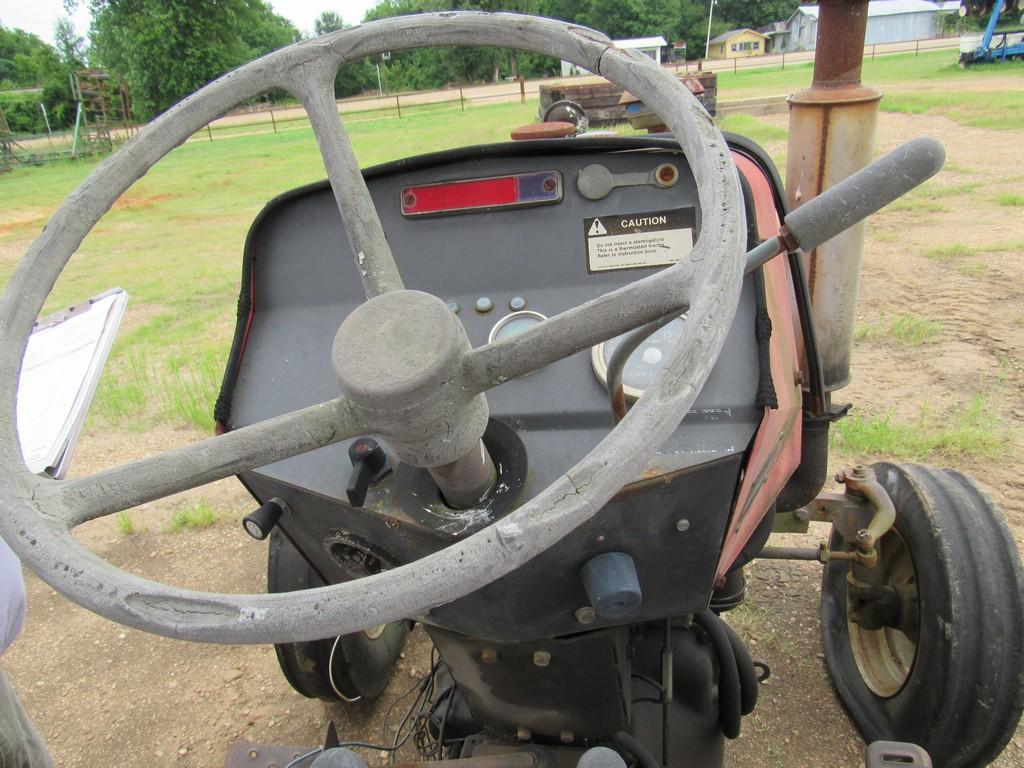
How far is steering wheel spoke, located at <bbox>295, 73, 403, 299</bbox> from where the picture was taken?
107 cm

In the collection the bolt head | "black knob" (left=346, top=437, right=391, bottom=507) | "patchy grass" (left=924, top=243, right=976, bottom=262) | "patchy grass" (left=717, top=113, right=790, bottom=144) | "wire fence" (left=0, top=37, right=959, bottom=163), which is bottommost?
"wire fence" (left=0, top=37, right=959, bottom=163)

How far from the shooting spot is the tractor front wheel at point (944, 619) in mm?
1596

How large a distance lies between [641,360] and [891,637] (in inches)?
50.7

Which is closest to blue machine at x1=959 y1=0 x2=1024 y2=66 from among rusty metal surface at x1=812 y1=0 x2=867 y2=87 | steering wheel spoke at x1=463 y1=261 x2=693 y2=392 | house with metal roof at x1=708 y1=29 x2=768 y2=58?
rusty metal surface at x1=812 y1=0 x2=867 y2=87

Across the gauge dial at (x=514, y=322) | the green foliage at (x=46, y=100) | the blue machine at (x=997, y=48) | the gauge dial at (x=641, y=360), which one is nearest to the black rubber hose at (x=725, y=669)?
the gauge dial at (x=641, y=360)

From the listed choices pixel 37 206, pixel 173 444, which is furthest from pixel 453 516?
pixel 37 206

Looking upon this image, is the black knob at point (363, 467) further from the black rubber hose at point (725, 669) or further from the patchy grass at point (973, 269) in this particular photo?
the patchy grass at point (973, 269)

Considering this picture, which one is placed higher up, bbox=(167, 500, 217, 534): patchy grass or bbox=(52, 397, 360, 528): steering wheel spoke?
bbox=(52, 397, 360, 528): steering wheel spoke

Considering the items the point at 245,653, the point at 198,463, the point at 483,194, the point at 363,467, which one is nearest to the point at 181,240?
the point at 245,653

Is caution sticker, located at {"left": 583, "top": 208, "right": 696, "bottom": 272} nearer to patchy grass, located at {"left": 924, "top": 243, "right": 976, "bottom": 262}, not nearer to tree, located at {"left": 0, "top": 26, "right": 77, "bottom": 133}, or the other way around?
patchy grass, located at {"left": 924, "top": 243, "right": 976, "bottom": 262}

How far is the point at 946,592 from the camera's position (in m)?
1.65

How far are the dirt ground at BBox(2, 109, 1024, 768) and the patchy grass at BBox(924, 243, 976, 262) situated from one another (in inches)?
45.6

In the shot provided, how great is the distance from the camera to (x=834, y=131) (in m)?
1.77

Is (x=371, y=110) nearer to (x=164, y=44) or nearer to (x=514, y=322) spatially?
(x=164, y=44)
